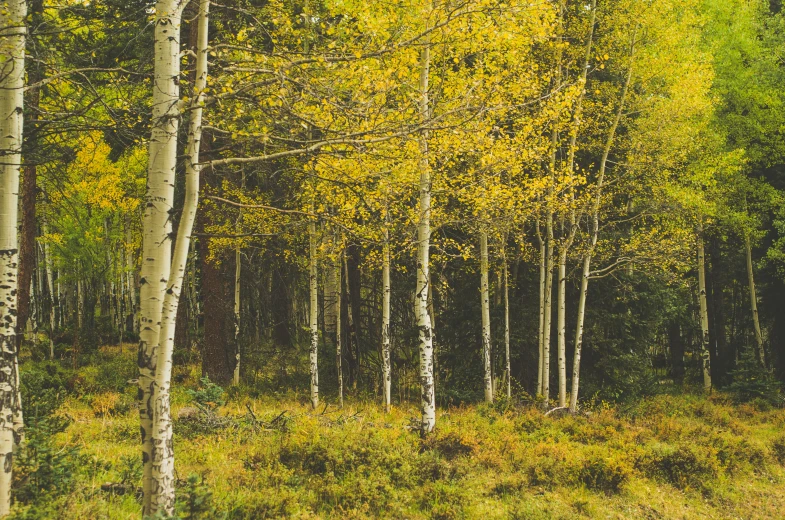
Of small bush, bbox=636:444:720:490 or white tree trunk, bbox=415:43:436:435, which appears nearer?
white tree trunk, bbox=415:43:436:435

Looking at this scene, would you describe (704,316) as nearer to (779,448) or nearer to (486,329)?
(779,448)

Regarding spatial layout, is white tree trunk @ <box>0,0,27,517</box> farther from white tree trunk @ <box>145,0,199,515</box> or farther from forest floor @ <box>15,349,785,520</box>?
white tree trunk @ <box>145,0,199,515</box>

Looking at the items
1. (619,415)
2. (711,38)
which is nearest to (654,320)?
(619,415)

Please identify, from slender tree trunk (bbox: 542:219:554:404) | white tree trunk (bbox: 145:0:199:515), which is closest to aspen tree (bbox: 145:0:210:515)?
white tree trunk (bbox: 145:0:199:515)

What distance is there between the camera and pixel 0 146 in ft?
16.9

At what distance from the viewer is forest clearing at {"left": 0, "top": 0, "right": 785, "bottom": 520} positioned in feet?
17.5

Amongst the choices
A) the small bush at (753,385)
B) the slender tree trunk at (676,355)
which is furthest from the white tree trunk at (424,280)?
the slender tree trunk at (676,355)

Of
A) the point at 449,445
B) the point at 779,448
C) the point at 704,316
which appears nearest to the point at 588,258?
the point at 779,448

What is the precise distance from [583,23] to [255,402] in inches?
514

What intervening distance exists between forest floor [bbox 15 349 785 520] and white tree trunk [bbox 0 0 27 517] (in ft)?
1.89

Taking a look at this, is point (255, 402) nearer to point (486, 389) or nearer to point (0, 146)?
point (486, 389)

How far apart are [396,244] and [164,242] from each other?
19.5 ft

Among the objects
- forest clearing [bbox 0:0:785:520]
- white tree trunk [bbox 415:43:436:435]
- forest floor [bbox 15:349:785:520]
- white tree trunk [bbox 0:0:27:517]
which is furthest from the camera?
white tree trunk [bbox 415:43:436:435]

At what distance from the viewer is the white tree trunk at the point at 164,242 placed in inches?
184
